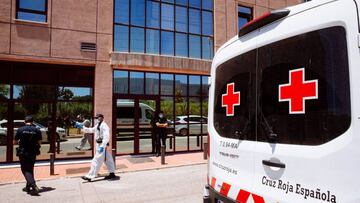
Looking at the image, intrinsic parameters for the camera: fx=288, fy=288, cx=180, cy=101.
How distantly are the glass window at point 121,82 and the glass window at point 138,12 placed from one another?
230 cm

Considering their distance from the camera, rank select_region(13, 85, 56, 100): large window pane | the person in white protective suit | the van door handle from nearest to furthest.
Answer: the van door handle
the person in white protective suit
select_region(13, 85, 56, 100): large window pane

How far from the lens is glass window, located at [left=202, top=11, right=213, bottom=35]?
13961 mm

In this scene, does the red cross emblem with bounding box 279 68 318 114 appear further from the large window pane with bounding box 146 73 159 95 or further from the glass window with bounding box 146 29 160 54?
the glass window with bounding box 146 29 160 54

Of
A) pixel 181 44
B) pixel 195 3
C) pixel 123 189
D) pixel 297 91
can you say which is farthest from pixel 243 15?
pixel 297 91

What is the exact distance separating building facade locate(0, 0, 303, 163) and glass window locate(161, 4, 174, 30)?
0.05 metres

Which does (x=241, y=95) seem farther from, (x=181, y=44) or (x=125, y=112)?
(x=181, y=44)

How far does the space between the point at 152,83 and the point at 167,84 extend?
736mm

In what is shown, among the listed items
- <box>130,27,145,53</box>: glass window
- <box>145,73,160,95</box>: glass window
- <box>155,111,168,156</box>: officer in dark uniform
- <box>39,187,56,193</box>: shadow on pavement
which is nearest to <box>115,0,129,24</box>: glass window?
<box>130,27,145,53</box>: glass window

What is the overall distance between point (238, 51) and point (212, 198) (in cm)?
167

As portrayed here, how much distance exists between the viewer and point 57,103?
1130 centimetres

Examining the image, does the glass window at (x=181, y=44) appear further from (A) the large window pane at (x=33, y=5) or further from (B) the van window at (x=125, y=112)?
(A) the large window pane at (x=33, y=5)

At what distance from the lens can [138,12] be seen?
41.4ft

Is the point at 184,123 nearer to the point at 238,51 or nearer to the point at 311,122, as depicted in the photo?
the point at 238,51

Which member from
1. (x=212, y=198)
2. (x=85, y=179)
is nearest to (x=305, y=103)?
(x=212, y=198)
